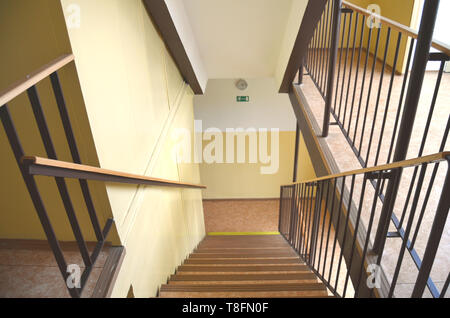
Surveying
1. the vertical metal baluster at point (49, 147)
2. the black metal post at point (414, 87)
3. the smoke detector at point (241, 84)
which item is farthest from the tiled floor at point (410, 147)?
the smoke detector at point (241, 84)

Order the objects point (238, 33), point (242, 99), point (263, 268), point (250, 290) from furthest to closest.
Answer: point (242, 99) < point (238, 33) < point (263, 268) < point (250, 290)

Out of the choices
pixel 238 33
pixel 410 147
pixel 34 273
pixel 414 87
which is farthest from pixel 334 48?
pixel 34 273

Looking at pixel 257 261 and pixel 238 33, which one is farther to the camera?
pixel 238 33

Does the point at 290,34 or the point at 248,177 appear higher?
the point at 248,177

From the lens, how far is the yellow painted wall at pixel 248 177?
780 centimetres

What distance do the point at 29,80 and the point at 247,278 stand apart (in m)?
2.47

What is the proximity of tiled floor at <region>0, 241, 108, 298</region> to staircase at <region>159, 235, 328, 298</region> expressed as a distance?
1.02 metres

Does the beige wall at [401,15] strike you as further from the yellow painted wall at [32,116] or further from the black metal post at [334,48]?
the yellow painted wall at [32,116]

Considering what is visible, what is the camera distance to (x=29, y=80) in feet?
3.70

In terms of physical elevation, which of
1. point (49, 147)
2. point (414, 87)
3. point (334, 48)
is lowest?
point (49, 147)

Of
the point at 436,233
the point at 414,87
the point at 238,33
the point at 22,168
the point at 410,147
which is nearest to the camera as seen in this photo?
the point at 22,168

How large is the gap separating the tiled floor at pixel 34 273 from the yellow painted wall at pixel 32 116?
0.12 meters

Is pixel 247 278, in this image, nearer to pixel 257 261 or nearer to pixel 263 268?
pixel 263 268

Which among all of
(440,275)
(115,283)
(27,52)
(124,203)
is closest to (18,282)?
(115,283)
